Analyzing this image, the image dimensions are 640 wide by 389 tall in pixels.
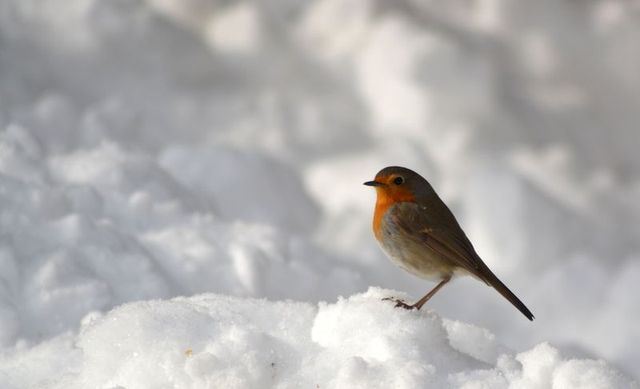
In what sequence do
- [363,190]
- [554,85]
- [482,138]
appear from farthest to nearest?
[554,85] → [482,138] → [363,190]

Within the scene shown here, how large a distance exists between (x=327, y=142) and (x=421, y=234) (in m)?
2.87

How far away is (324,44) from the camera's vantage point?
564 cm

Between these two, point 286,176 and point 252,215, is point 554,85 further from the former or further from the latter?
point 252,215

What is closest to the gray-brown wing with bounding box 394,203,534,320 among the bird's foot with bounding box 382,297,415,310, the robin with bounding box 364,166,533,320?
the robin with bounding box 364,166,533,320

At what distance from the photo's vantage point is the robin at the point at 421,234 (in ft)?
8.09

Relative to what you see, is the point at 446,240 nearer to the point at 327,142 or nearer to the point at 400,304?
the point at 400,304

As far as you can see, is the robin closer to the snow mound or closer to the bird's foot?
the bird's foot

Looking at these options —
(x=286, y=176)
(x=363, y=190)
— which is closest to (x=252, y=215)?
(x=286, y=176)

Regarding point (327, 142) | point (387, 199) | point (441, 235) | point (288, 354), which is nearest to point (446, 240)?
point (441, 235)

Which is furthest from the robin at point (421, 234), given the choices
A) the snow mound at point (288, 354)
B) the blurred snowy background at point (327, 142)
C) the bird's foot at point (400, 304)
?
the blurred snowy background at point (327, 142)

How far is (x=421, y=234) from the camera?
2471mm

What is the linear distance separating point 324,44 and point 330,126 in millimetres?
613

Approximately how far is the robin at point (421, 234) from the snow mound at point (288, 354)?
0.35 metres

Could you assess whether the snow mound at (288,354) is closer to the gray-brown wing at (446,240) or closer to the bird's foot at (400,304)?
the bird's foot at (400,304)
